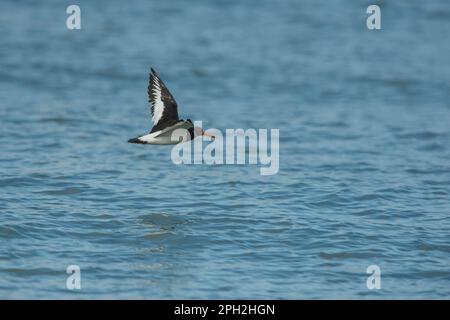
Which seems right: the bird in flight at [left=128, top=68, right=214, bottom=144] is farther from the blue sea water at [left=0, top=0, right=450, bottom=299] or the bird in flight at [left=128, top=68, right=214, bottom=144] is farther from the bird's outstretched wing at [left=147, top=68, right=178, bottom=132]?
the blue sea water at [left=0, top=0, right=450, bottom=299]

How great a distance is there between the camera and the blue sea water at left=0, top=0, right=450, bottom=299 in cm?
1163

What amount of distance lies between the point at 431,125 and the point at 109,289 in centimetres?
1070

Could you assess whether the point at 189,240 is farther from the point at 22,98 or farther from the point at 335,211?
the point at 22,98

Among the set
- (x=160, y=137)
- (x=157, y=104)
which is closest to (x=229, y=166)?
(x=157, y=104)

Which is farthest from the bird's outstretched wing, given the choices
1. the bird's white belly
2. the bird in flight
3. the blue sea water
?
the blue sea water

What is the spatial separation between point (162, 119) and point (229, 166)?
10.7 ft

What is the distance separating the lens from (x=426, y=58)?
25.2 m

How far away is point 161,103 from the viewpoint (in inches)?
518

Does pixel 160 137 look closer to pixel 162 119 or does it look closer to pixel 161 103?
pixel 162 119

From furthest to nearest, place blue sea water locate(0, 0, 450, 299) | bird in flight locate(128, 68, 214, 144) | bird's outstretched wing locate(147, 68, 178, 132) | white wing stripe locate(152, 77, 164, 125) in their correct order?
white wing stripe locate(152, 77, 164, 125)
bird's outstretched wing locate(147, 68, 178, 132)
bird in flight locate(128, 68, 214, 144)
blue sea water locate(0, 0, 450, 299)

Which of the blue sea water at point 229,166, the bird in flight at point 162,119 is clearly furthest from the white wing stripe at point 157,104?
the blue sea water at point 229,166

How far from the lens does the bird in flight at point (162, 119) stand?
42.1 ft

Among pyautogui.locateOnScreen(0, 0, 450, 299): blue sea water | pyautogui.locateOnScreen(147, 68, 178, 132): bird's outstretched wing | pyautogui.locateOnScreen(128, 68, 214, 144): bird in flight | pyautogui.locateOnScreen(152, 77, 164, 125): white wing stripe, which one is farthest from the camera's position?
pyautogui.locateOnScreen(152, 77, 164, 125): white wing stripe

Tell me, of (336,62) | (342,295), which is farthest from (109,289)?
(336,62)
